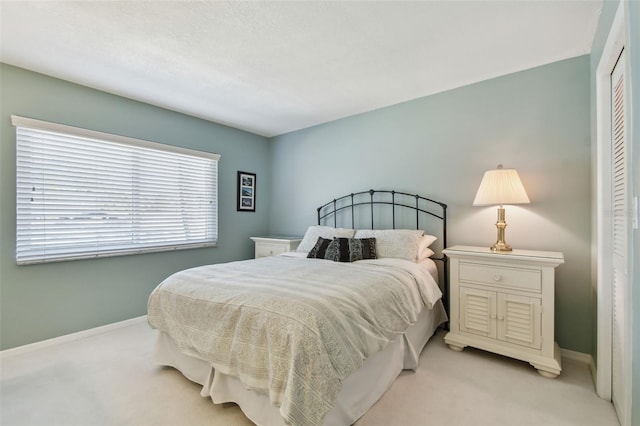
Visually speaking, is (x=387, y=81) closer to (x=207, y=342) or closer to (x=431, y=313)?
(x=431, y=313)

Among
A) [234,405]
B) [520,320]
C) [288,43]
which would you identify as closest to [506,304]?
[520,320]

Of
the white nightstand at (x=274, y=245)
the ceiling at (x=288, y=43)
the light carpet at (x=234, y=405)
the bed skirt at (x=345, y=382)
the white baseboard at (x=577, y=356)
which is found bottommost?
the light carpet at (x=234, y=405)

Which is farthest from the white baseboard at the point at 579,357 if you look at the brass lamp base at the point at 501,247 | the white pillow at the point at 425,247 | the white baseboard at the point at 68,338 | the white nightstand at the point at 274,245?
the white baseboard at the point at 68,338

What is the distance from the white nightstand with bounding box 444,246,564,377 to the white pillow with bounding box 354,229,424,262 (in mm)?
346

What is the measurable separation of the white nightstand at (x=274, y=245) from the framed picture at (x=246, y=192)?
557mm

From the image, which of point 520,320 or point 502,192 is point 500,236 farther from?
point 520,320

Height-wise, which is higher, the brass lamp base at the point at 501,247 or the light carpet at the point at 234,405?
the brass lamp base at the point at 501,247

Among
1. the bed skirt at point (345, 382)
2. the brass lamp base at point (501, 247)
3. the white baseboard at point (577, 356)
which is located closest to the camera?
the bed skirt at point (345, 382)

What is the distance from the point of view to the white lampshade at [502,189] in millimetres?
2273

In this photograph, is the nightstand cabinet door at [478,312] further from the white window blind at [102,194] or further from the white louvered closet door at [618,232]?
the white window blind at [102,194]

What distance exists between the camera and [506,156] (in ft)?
8.55

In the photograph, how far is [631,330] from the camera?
117cm

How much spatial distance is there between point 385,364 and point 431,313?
973mm

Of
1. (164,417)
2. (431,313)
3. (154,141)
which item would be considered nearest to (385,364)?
(431,313)
